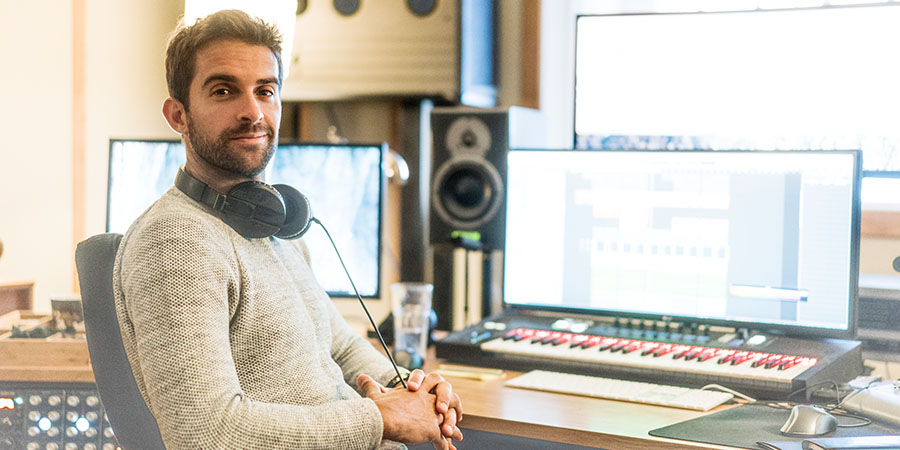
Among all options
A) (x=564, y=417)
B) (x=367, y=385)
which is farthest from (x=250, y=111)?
(x=564, y=417)

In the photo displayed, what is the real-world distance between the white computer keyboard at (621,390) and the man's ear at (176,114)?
71cm

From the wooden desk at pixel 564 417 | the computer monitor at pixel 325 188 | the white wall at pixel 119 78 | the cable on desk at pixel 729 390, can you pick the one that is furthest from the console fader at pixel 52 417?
the cable on desk at pixel 729 390

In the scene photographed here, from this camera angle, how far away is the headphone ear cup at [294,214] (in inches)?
53.2

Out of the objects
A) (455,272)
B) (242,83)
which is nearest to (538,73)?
(455,272)

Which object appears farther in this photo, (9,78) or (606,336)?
(9,78)

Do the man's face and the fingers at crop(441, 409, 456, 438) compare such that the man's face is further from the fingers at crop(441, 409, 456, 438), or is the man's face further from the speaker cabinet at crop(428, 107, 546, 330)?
the speaker cabinet at crop(428, 107, 546, 330)

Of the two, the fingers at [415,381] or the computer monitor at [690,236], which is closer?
the fingers at [415,381]

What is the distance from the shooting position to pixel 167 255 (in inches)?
44.6

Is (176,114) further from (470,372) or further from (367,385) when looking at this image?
(470,372)

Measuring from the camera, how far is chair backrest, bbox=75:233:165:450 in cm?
119

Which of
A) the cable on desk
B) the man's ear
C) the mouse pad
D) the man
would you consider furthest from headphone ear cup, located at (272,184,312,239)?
the cable on desk

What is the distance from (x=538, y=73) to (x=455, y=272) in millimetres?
1223

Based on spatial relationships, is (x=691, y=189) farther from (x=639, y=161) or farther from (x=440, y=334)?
(x=440, y=334)

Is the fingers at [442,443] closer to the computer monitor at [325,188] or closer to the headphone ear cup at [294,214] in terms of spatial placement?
the headphone ear cup at [294,214]
